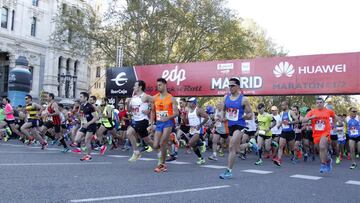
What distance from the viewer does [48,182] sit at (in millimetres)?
6750

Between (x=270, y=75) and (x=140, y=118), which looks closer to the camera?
(x=140, y=118)

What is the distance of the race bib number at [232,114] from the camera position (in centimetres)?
883

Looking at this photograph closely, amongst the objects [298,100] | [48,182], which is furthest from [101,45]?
[48,182]

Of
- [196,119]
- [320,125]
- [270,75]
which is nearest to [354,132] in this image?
[320,125]

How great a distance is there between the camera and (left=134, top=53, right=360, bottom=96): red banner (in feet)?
56.3

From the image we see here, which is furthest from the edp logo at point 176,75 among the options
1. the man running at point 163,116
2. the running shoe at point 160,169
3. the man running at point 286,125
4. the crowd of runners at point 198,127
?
the running shoe at point 160,169

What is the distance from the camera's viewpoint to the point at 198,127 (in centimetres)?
1315

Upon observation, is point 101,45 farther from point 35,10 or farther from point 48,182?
point 48,182

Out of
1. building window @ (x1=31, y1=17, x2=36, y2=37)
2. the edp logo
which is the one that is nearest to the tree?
building window @ (x1=31, y1=17, x2=36, y2=37)

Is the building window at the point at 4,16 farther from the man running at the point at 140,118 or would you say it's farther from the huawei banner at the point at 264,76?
the man running at the point at 140,118

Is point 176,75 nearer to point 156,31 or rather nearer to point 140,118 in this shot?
point 140,118

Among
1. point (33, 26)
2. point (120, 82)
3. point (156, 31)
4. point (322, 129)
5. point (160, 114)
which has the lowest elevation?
point (322, 129)

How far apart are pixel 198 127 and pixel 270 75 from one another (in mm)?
6967

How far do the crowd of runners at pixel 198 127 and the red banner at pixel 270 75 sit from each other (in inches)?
66.1
